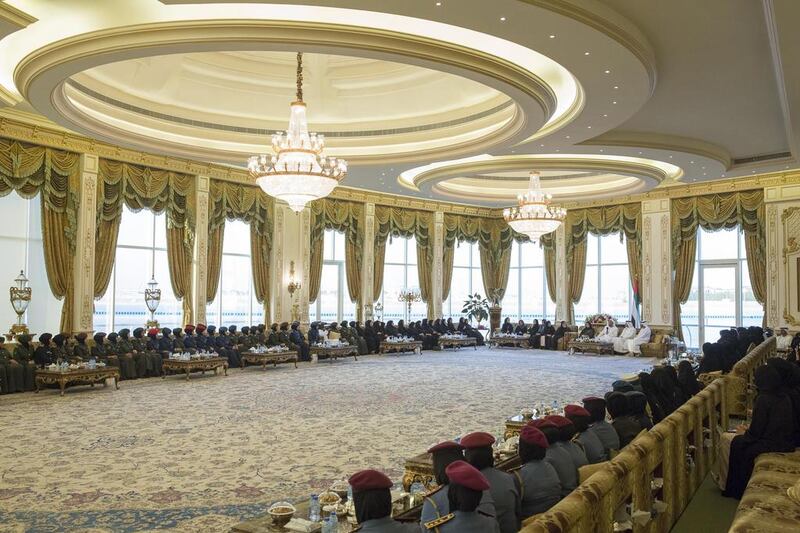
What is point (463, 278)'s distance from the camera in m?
20.8

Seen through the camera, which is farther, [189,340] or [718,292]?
[718,292]

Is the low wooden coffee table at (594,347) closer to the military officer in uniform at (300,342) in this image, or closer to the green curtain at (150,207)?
the military officer in uniform at (300,342)

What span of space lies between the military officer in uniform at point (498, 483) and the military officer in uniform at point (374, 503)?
1.92 feet

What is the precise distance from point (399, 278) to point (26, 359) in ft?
36.0

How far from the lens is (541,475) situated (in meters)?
3.29

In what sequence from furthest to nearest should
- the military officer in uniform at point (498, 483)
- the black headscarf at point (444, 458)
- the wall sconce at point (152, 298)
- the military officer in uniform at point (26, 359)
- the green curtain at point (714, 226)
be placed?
1. the green curtain at point (714, 226)
2. the wall sconce at point (152, 298)
3. the military officer in uniform at point (26, 359)
4. the black headscarf at point (444, 458)
5. the military officer in uniform at point (498, 483)

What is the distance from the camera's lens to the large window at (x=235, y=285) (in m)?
14.9

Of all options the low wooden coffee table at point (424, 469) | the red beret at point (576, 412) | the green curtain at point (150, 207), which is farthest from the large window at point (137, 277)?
the red beret at point (576, 412)

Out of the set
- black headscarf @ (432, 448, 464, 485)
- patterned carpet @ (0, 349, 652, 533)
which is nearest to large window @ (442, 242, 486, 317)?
patterned carpet @ (0, 349, 652, 533)

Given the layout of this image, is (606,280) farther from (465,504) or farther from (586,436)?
(465,504)

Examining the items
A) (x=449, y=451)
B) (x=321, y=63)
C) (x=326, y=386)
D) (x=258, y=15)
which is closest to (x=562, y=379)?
(x=326, y=386)

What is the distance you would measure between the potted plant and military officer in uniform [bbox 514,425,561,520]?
16.8 m

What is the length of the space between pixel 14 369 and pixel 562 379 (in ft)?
29.6

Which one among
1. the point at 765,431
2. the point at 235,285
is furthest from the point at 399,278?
the point at 765,431
